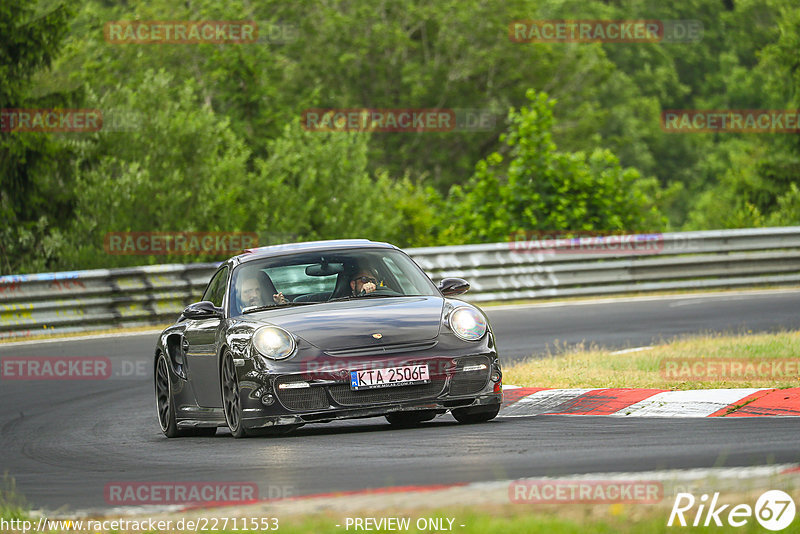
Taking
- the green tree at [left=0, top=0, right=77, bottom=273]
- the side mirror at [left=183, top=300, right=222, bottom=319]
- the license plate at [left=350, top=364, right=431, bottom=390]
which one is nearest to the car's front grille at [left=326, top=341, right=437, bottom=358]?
the license plate at [left=350, top=364, right=431, bottom=390]

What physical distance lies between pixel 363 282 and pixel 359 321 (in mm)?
999

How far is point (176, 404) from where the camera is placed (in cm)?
1055

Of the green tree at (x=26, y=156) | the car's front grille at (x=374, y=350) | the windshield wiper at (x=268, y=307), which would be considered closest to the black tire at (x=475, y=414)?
the car's front grille at (x=374, y=350)

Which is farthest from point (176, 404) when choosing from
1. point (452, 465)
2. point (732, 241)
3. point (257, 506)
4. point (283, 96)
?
point (283, 96)

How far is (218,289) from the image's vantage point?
35.2ft

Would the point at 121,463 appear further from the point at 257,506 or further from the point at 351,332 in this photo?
the point at 257,506

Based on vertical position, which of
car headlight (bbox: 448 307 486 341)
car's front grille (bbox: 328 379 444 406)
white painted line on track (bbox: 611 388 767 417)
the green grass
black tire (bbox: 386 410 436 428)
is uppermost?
car headlight (bbox: 448 307 486 341)

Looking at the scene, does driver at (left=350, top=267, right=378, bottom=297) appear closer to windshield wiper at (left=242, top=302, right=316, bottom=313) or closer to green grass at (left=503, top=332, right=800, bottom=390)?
windshield wiper at (left=242, top=302, right=316, bottom=313)

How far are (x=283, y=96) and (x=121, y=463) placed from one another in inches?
1965

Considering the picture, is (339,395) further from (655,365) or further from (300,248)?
(655,365)

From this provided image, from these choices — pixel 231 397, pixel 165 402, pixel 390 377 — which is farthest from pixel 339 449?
pixel 165 402

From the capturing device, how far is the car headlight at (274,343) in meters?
9.00

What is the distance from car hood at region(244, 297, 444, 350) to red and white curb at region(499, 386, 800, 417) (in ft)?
4.21

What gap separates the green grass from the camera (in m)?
10.8
